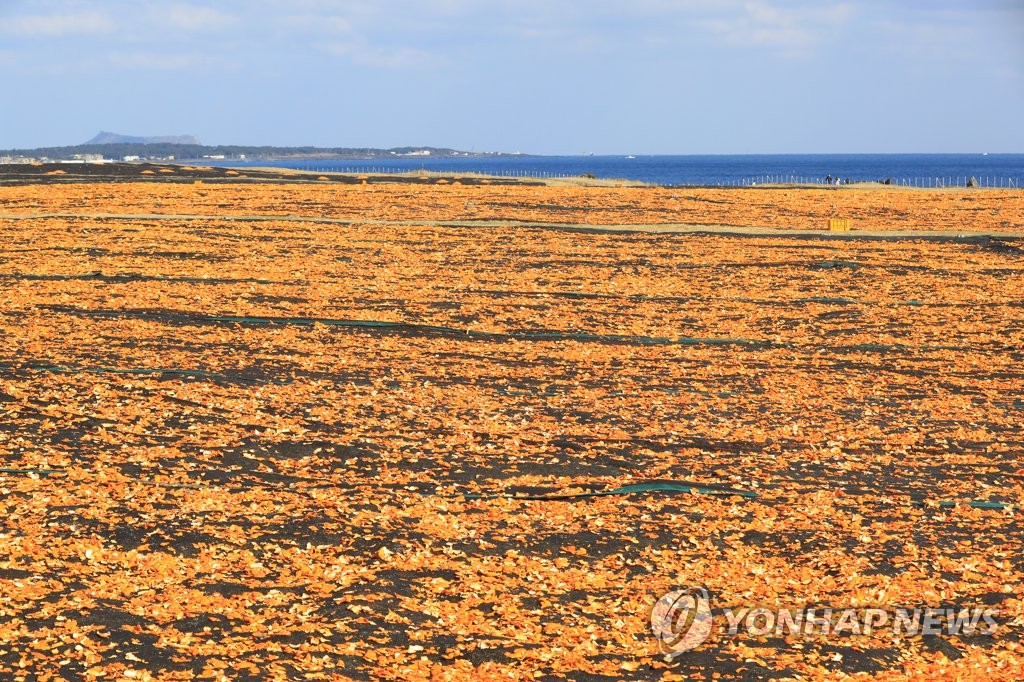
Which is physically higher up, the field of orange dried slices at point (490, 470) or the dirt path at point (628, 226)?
the dirt path at point (628, 226)

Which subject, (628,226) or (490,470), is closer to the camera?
(490,470)

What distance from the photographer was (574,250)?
35.7 m

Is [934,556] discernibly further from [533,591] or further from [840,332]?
[840,332]

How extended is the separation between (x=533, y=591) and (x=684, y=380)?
866cm

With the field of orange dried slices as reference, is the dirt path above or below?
above

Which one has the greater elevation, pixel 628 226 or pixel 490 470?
pixel 628 226

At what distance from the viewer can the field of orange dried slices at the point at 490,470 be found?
8688 millimetres

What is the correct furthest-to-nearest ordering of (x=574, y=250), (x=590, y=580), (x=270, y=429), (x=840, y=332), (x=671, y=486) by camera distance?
(x=574, y=250) < (x=840, y=332) < (x=270, y=429) < (x=671, y=486) < (x=590, y=580)

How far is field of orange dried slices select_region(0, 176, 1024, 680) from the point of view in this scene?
8.69 metres

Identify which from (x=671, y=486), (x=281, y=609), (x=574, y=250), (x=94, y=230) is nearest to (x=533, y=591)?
(x=281, y=609)

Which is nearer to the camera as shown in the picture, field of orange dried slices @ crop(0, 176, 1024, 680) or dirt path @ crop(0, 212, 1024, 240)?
field of orange dried slices @ crop(0, 176, 1024, 680)

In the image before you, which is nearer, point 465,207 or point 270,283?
point 270,283

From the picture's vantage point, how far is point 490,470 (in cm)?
1289

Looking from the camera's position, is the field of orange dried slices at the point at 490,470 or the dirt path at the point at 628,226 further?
the dirt path at the point at 628,226
